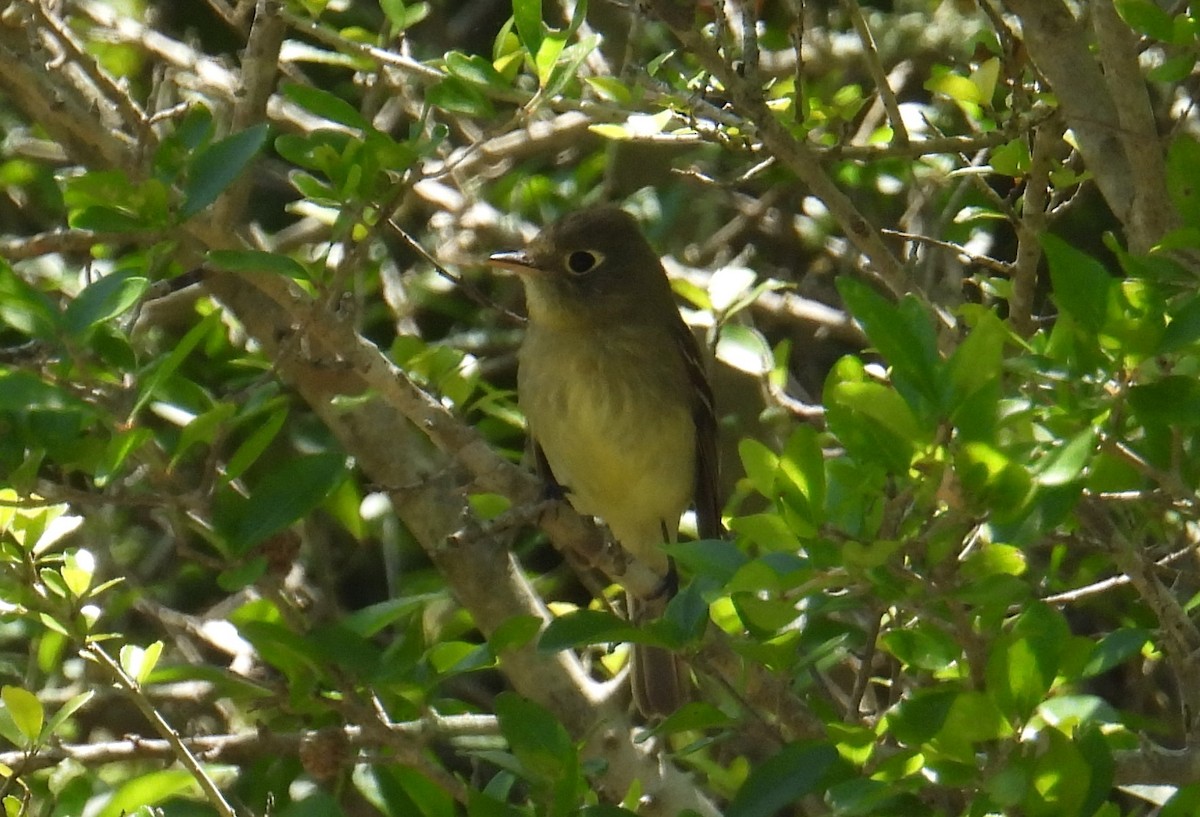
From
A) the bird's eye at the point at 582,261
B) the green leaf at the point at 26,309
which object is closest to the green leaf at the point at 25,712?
the green leaf at the point at 26,309

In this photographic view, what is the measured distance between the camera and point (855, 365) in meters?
2.71

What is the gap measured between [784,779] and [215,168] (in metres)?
1.53

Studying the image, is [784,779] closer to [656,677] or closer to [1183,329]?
[1183,329]

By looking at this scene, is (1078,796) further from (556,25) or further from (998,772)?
(556,25)

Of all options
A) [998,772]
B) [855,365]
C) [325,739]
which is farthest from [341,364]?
[998,772]

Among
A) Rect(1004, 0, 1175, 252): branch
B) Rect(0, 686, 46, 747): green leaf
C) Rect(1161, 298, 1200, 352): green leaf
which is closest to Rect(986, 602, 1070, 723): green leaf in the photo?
Rect(1161, 298, 1200, 352): green leaf

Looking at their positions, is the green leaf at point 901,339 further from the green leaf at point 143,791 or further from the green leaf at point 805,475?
the green leaf at point 143,791

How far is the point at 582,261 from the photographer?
5414 mm

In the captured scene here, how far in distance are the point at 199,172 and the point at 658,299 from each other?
8.89 feet

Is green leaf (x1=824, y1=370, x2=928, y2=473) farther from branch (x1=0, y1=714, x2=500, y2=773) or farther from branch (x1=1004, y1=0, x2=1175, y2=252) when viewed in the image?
branch (x1=1004, y1=0, x2=1175, y2=252)

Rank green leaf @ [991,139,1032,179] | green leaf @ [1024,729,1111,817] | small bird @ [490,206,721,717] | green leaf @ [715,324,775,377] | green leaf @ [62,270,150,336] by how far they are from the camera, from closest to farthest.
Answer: green leaf @ [1024,729,1111,817] → green leaf @ [62,270,150,336] → green leaf @ [991,139,1032,179] → green leaf @ [715,324,775,377] → small bird @ [490,206,721,717]

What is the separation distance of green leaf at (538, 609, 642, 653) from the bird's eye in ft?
8.65

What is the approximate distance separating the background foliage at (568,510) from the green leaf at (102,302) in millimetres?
11

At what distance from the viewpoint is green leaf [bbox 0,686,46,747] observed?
296 cm
